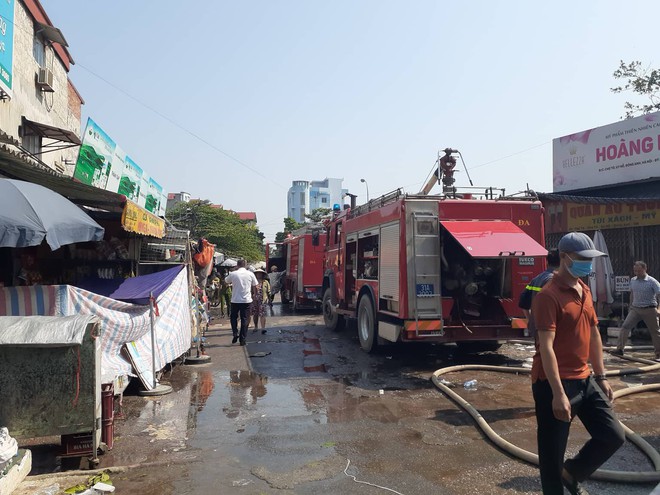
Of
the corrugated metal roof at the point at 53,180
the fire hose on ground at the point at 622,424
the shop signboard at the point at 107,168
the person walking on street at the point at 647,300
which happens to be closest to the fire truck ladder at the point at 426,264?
the fire hose on ground at the point at 622,424

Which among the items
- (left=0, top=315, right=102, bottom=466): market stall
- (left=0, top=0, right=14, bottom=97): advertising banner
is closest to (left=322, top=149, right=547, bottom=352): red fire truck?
(left=0, top=315, right=102, bottom=466): market stall

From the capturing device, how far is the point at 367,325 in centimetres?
984

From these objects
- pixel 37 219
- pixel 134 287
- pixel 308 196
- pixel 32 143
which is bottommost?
pixel 134 287

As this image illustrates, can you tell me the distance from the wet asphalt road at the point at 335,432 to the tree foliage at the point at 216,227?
25047mm

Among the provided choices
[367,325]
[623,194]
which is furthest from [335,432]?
[623,194]

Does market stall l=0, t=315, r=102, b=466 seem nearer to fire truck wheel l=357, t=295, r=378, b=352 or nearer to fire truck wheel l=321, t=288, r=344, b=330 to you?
fire truck wheel l=357, t=295, r=378, b=352

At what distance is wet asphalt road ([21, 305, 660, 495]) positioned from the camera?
411cm

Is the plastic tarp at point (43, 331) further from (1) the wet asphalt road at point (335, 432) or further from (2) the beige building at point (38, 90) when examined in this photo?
(2) the beige building at point (38, 90)

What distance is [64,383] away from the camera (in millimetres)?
4305

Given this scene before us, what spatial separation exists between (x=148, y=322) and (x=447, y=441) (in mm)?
4081

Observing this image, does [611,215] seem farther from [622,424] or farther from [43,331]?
[43,331]

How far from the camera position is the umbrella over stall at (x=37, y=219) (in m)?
4.80

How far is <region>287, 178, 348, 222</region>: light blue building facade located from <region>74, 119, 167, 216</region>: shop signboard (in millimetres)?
119086

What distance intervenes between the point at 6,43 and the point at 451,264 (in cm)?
1043
